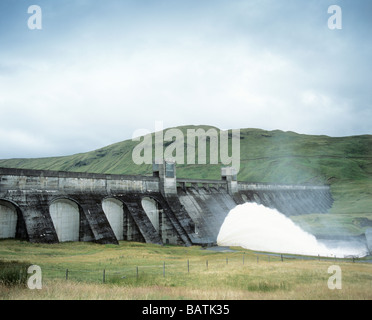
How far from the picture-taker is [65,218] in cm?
3281

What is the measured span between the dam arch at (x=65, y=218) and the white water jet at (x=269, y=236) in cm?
2287

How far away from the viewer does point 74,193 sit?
34438 millimetres

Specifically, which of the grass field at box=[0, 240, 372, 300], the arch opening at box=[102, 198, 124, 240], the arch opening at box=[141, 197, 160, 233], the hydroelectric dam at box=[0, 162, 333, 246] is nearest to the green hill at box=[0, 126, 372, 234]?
the hydroelectric dam at box=[0, 162, 333, 246]

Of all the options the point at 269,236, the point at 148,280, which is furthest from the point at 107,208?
the point at 269,236

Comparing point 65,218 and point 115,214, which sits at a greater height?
point 65,218

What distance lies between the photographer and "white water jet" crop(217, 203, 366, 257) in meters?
44.2

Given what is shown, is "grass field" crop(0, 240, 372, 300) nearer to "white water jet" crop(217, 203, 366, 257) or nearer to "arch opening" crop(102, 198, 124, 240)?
"arch opening" crop(102, 198, 124, 240)

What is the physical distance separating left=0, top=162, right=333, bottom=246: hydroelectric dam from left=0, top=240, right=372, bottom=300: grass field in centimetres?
A: 287

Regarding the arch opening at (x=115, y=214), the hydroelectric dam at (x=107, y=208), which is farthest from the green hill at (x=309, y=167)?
the arch opening at (x=115, y=214)

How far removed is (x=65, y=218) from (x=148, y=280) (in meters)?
18.4

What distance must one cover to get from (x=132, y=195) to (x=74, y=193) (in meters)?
8.76

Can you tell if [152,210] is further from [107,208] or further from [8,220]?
[8,220]

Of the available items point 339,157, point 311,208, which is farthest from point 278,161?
point 311,208
